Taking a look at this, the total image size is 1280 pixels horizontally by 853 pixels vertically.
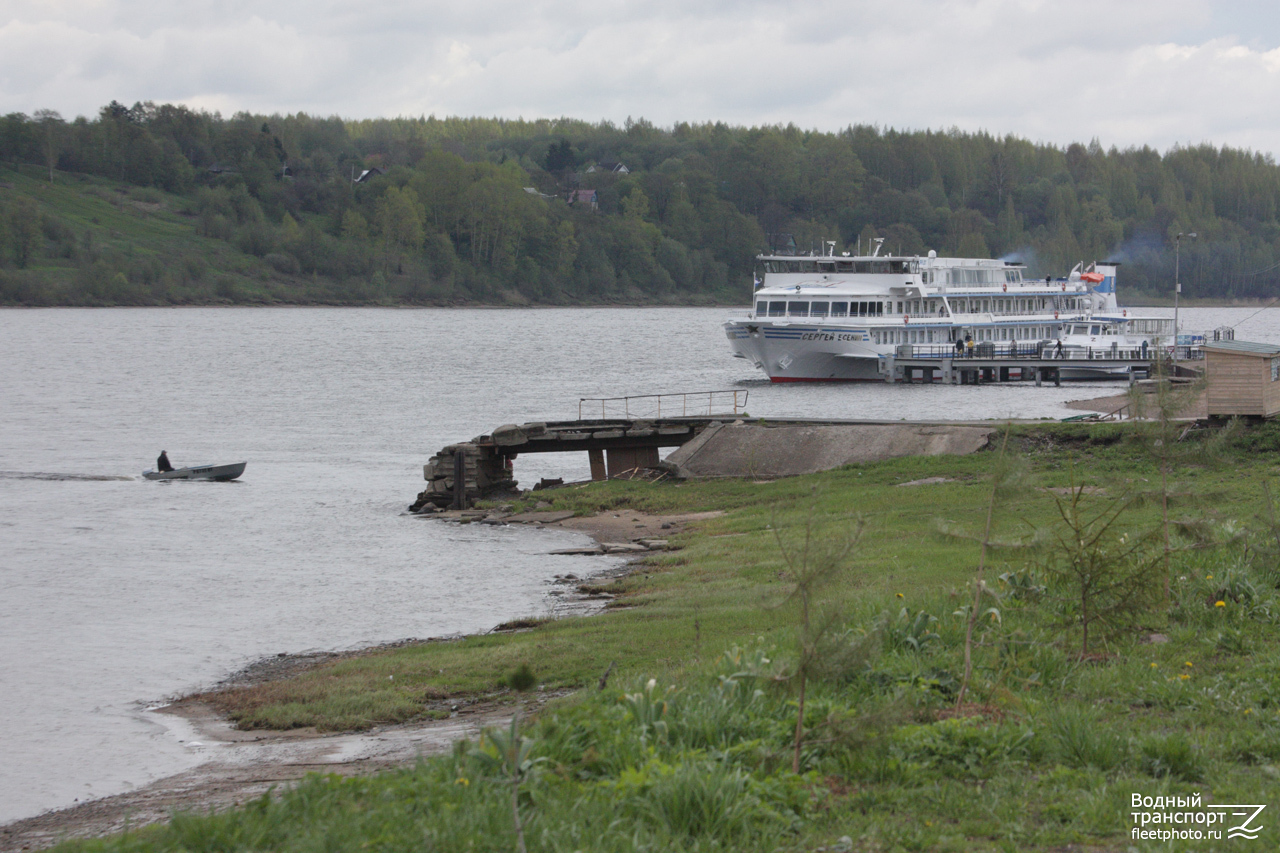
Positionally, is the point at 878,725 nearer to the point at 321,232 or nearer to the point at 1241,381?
the point at 1241,381

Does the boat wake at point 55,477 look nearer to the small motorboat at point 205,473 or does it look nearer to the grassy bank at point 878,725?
the small motorboat at point 205,473

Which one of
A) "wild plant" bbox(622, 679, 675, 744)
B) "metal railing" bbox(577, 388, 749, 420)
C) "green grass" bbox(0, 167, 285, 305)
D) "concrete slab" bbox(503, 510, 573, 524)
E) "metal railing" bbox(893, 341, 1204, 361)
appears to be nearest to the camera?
"wild plant" bbox(622, 679, 675, 744)

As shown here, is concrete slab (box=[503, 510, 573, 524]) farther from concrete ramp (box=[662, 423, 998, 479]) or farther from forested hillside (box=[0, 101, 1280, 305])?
forested hillside (box=[0, 101, 1280, 305])

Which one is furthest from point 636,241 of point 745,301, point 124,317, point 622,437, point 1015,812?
point 1015,812

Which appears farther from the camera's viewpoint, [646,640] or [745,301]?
[745,301]

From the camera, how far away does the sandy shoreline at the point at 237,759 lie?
9797mm

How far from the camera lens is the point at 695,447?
32938 mm

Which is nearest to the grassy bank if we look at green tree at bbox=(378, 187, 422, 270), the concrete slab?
the concrete slab

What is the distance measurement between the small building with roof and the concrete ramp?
5328 millimetres

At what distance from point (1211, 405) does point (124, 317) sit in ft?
476

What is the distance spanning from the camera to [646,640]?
14.7m

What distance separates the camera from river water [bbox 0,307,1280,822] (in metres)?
16.1

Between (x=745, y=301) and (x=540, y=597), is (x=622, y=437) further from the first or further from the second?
(x=745, y=301)

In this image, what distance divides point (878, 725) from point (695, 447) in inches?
998
